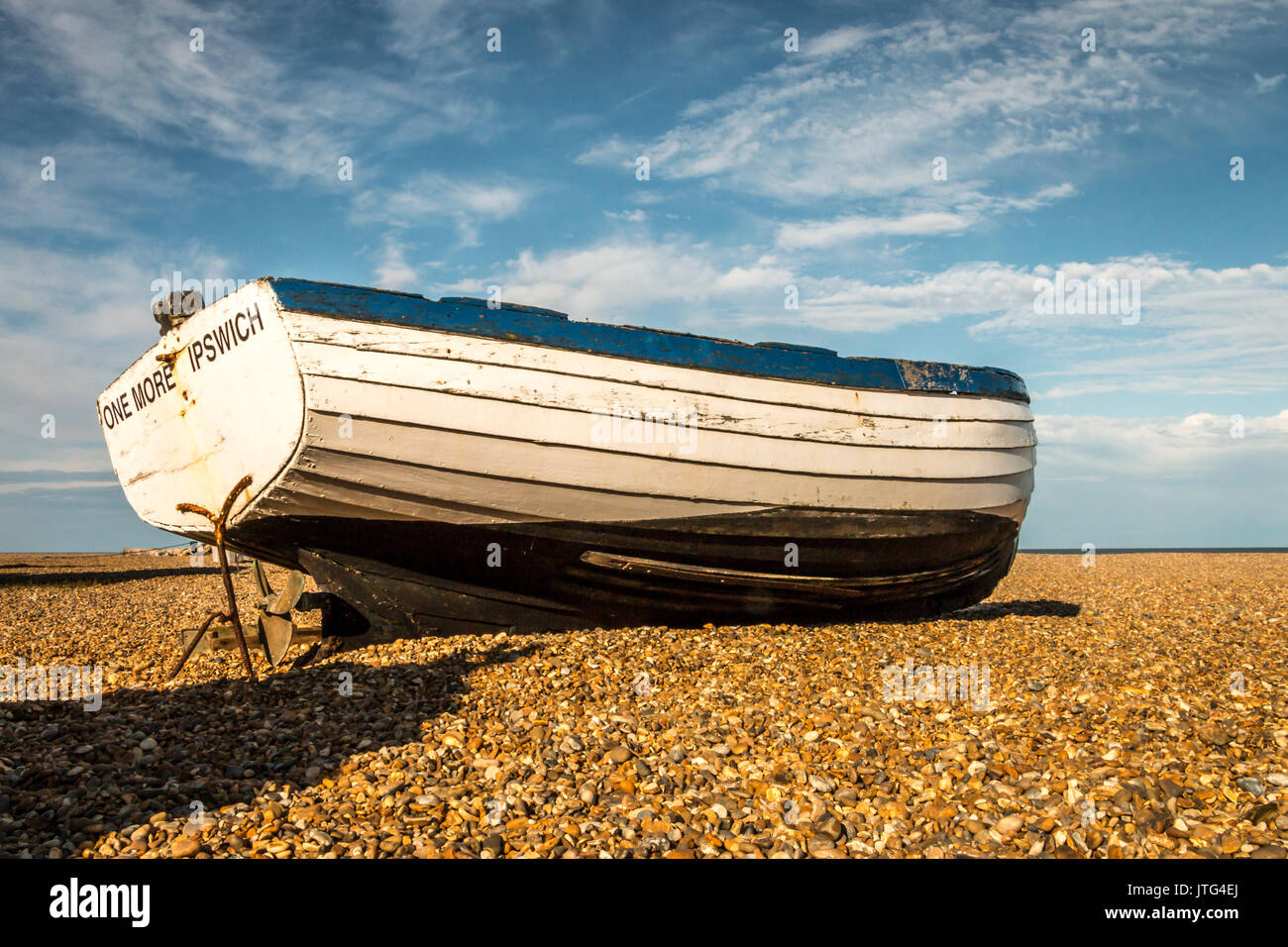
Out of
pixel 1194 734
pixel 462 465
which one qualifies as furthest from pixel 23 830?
pixel 1194 734

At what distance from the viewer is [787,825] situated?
3.95 m

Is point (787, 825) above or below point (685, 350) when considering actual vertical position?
below

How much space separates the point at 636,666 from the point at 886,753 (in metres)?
2.30

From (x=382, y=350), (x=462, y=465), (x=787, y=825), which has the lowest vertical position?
(x=787, y=825)

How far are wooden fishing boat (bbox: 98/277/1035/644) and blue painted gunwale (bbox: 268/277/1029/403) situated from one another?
0.02m

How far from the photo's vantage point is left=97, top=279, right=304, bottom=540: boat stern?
21.1ft

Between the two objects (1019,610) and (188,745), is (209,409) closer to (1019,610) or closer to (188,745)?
(188,745)

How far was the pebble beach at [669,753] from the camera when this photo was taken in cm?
382

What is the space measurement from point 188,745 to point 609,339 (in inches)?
167

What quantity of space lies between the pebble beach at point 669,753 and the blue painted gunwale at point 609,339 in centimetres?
250

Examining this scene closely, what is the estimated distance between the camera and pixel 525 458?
22.7ft

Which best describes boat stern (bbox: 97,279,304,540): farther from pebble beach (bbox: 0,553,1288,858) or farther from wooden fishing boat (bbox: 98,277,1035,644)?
pebble beach (bbox: 0,553,1288,858)

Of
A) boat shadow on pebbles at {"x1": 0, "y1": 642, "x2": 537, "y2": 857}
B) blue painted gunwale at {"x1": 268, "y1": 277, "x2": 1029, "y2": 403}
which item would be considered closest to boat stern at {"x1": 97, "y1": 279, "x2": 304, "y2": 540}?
blue painted gunwale at {"x1": 268, "y1": 277, "x2": 1029, "y2": 403}
